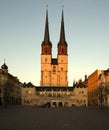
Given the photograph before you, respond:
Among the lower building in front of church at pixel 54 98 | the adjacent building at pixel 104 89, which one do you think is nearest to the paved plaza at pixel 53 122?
the adjacent building at pixel 104 89

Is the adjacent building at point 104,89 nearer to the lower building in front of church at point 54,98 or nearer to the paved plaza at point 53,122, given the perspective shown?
the lower building in front of church at point 54,98

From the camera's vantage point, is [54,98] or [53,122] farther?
[54,98]

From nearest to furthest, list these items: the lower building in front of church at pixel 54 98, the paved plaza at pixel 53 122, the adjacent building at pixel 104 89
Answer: the paved plaza at pixel 53 122 < the adjacent building at pixel 104 89 < the lower building in front of church at pixel 54 98

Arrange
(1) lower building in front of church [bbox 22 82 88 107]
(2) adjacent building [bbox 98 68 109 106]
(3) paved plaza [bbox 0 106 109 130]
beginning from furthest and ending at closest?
(1) lower building in front of church [bbox 22 82 88 107]
(2) adjacent building [bbox 98 68 109 106]
(3) paved plaza [bbox 0 106 109 130]

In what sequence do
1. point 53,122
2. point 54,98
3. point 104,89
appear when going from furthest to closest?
point 54,98, point 104,89, point 53,122

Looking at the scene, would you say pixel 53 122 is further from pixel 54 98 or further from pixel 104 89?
pixel 54 98

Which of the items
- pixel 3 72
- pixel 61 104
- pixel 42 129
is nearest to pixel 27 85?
pixel 61 104

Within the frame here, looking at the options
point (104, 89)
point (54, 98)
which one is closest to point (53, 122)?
point (104, 89)

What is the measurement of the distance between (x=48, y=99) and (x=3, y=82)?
37186 mm

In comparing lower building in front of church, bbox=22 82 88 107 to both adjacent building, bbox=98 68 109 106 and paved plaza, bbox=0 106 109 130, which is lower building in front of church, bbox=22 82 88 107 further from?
paved plaza, bbox=0 106 109 130

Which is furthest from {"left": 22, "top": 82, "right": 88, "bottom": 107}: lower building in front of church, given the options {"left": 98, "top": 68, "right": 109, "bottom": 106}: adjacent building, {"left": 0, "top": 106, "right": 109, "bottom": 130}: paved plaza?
{"left": 0, "top": 106, "right": 109, "bottom": 130}: paved plaza

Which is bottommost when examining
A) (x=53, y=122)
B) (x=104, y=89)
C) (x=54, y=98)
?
(x=53, y=122)

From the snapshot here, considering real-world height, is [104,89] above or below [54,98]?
above

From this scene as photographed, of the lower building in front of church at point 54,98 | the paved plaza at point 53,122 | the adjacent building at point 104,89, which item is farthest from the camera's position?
the lower building in front of church at point 54,98
